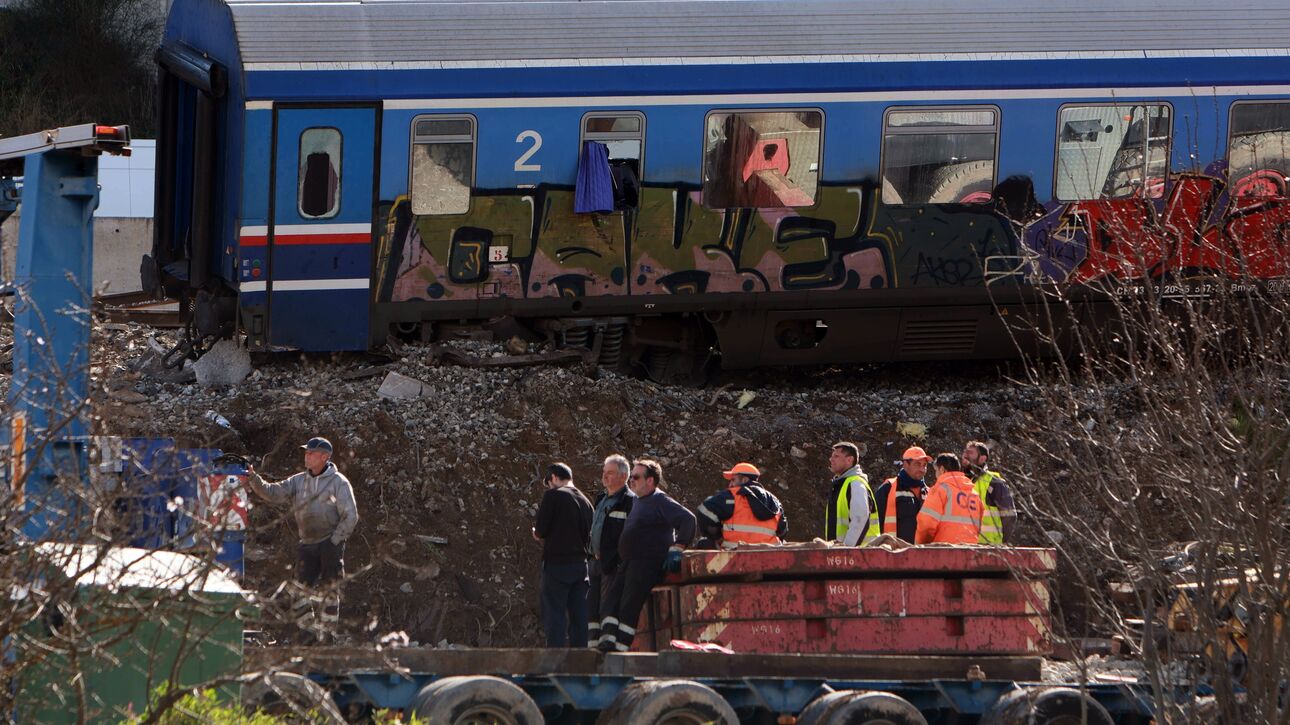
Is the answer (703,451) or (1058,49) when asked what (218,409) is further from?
(1058,49)

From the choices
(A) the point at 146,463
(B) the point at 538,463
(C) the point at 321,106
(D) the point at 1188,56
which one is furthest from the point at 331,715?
(D) the point at 1188,56

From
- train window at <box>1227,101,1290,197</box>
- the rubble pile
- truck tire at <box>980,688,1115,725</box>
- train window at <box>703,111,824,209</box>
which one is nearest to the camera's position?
truck tire at <box>980,688,1115,725</box>

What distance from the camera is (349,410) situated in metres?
13.1

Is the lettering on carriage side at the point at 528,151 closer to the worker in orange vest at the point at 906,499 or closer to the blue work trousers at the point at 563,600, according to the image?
the blue work trousers at the point at 563,600

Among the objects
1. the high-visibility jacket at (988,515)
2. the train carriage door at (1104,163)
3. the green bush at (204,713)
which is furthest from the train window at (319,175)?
the green bush at (204,713)

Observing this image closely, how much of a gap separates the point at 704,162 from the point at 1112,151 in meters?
3.40

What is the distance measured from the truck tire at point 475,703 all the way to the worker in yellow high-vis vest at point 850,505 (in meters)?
2.75

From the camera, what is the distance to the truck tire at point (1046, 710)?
8453 mm

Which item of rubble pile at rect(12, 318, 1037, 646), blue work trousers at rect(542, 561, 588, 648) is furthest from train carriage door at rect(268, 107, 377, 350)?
blue work trousers at rect(542, 561, 588, 648)

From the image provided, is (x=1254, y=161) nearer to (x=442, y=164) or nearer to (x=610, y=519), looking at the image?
(x=442, y=164)

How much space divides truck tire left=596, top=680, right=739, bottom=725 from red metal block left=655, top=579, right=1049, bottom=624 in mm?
959

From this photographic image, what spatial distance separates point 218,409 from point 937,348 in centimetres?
586

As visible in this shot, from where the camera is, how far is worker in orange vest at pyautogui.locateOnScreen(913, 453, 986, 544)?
1010cm

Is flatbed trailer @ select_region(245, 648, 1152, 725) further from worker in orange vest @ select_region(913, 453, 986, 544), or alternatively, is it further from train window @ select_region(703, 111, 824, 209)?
train window @ select_region(703, 111, 824, 209)
